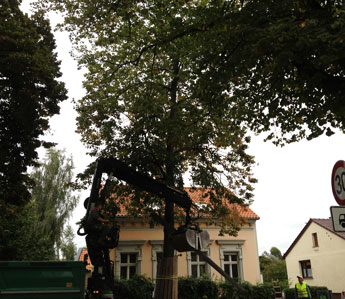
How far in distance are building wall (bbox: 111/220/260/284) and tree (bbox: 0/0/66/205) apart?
7566 millimetres

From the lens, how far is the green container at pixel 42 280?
21.2 feet

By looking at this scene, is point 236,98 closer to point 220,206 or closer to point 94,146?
point 220,206

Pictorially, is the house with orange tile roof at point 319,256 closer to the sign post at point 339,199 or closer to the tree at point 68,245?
the tree at point 68,245

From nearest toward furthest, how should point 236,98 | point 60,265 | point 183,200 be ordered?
point 60,265 < point 236,98 < point 183,200

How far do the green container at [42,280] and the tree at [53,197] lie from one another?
17507 millimetres

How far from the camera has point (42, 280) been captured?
6625 mm

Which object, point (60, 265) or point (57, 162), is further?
point (57, 162)

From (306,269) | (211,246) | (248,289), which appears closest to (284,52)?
(248,289)

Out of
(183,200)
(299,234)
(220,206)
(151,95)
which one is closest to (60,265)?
(183,200)

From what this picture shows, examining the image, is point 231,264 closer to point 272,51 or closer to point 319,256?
point 319,256

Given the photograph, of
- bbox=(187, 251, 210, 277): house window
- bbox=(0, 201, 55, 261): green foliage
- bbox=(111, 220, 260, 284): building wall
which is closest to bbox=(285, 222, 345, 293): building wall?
bbox=(111, 220, 260, 284): building wall

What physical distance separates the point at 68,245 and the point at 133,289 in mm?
9682

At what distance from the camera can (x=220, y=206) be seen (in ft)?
49.9

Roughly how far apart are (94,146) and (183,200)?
6446mm
